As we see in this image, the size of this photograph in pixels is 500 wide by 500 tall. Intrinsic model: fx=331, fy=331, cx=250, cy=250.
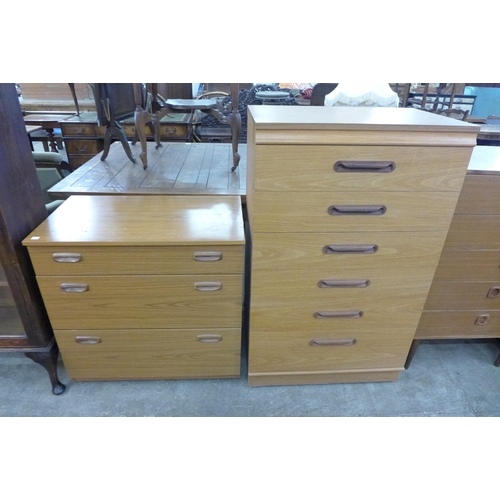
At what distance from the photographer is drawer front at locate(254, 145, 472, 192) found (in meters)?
0.95

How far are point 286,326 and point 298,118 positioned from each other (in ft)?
2.39

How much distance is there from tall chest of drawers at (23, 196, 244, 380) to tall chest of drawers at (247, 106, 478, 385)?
13cm

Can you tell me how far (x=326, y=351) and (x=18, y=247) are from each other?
46.2 inches

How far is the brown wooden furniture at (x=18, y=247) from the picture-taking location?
3.45ft

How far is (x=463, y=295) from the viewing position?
1383 millimetres

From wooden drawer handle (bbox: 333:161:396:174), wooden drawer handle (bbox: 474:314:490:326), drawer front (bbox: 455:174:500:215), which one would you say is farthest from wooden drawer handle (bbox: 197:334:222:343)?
wooden drawer handle (bbox: 474:314:490:326)

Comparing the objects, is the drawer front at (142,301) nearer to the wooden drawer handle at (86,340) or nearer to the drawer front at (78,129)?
the wooden drawer handle at (86,340)

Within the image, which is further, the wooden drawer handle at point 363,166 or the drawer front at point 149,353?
the drawer front at point 149,353

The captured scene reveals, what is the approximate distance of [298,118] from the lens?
1006mm

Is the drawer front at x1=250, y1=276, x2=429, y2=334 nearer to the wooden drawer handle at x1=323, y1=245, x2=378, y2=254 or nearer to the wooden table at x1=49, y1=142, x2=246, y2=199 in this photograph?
the wooden drawer handle at x1=323, y1=245, x2=378, y2=254

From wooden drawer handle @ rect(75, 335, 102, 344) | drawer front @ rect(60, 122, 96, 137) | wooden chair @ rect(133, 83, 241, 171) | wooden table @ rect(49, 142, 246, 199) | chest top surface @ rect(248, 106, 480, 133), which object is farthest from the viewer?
drawer front @ rect(60, 122, 96, 137)

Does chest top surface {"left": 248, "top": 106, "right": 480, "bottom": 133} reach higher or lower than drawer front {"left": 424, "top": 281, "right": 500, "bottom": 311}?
higher

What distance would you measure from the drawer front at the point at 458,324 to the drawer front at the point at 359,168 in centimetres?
66

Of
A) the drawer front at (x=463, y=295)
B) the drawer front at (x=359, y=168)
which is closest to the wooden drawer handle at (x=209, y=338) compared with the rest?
the drawer front at (x=359, y=168)
